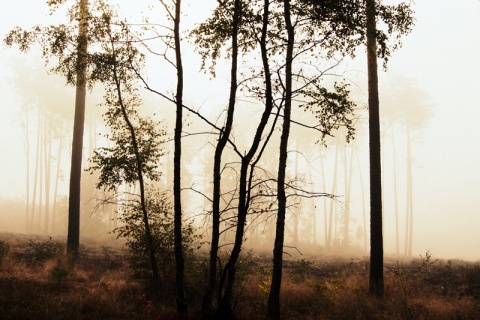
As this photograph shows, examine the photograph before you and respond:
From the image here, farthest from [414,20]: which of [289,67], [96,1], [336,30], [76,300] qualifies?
[76,300]

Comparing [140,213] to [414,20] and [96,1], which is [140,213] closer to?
[96,1]

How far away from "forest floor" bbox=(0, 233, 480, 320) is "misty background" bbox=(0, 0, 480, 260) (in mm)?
2404

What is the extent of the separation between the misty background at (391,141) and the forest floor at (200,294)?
240 centimetres

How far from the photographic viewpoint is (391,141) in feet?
270

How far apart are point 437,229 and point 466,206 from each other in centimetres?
1808

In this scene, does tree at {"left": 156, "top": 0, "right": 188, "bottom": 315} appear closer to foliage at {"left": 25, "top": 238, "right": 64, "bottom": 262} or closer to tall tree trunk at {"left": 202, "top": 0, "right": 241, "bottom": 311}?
tall tree trunk at {"left": 202, "top": 0, "right": 241, "bottom": 311}

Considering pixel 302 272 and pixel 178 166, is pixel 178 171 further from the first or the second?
pixel 302 272

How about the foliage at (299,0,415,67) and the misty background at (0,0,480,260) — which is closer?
the foliage at (299,0,415,67)

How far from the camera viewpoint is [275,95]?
7.70 m

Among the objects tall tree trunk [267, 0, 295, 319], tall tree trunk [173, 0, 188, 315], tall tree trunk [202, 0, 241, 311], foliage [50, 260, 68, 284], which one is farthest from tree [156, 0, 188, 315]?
foliage [50, 260, 68, 284]

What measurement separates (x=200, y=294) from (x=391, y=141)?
3192 inches

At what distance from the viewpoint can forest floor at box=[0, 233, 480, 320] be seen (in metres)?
7.83

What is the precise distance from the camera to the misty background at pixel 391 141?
32.2 metres

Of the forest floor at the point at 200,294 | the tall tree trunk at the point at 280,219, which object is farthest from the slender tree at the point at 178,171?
the tall tree trunk at the point at 280,219
